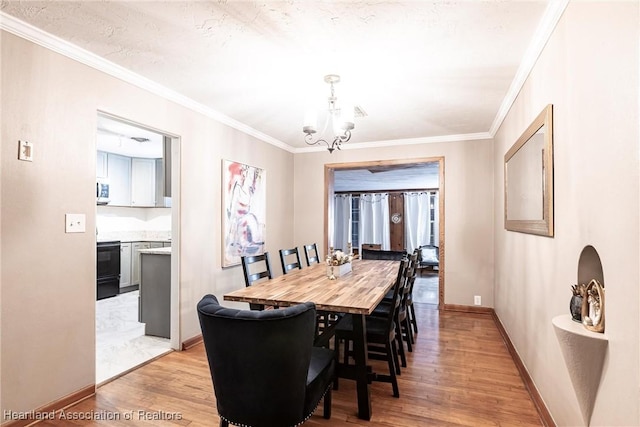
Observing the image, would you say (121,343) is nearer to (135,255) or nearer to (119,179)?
(135,255)

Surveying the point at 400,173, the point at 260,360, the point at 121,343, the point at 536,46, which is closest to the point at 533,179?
the point at 536,46

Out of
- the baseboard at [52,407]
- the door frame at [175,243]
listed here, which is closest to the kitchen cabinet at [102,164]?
the door frame at [175,243]

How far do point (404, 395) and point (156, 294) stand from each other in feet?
8.58

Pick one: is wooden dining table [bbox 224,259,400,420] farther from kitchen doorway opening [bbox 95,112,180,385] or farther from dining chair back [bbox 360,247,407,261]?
dining chair back [bbox 360,247,407,261]

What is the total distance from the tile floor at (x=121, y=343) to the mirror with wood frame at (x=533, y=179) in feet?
10.7

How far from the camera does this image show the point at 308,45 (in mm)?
2166

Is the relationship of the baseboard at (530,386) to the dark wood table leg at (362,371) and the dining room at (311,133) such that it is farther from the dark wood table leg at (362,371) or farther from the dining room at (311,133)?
the dark wood table leg at (362,371)

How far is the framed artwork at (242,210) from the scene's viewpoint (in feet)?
12.2

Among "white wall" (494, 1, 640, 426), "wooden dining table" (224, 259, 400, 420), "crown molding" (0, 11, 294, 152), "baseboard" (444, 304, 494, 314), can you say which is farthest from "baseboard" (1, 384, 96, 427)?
"baseboard" (444, 304, 494, 314)

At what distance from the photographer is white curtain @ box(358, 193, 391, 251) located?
8.88m

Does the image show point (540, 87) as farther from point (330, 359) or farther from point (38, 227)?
point (38, 227)

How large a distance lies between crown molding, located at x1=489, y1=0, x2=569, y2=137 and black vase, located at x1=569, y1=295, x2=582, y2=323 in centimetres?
143

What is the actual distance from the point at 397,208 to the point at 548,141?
704cm

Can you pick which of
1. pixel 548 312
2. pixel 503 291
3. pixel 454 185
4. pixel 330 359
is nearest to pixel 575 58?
pixel 548 312
